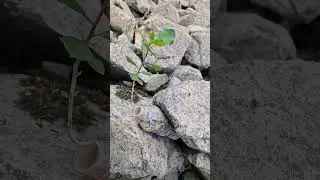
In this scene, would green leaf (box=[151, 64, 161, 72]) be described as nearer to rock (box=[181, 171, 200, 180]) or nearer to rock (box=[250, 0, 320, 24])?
rock (box=[181, 171, 200, 180])

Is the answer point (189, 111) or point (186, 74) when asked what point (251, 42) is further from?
point (189, 111)

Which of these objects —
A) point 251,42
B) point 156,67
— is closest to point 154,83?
point 156,67

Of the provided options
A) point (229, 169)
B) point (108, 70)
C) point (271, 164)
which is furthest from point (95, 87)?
point (271, 164)

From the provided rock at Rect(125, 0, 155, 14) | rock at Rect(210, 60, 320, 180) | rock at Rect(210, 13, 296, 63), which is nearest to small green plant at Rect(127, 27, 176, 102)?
rock at Rect(210, 60, 320, 180)

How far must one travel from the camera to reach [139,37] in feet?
5.58

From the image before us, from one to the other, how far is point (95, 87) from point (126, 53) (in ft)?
0.56

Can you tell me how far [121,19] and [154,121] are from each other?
25.2 inches

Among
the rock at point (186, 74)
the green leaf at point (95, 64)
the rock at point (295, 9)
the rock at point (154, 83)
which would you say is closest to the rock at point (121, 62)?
the rock at point (154, 83)

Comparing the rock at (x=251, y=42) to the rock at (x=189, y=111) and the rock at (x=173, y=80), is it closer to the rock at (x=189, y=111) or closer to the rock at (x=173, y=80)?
the rock at (x=173, y=80)

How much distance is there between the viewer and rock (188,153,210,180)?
4.23 feet

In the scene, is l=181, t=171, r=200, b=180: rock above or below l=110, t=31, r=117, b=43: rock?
below

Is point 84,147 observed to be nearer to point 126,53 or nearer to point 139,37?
point 126,53

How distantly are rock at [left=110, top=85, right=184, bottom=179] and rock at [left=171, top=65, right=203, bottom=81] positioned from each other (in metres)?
0.30

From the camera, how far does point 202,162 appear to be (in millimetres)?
1293
